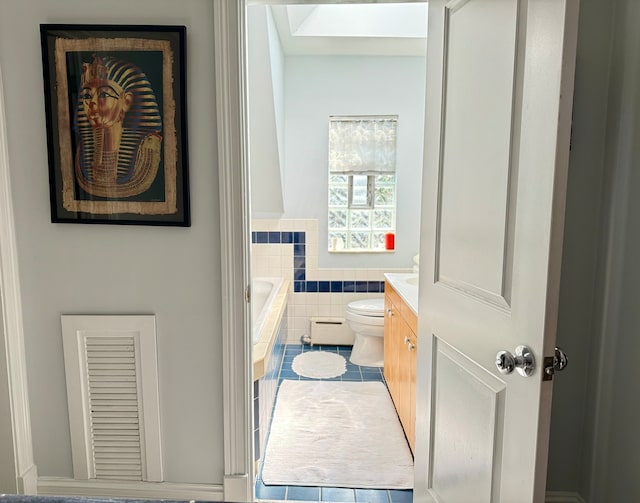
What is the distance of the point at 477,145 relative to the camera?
129 cm

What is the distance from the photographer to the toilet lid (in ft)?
11.5

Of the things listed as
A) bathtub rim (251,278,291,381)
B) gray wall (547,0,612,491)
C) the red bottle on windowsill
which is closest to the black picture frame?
bathtub rim (251,278,291,381)

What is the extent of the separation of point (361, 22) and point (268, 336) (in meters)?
2.47

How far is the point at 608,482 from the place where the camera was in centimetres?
161

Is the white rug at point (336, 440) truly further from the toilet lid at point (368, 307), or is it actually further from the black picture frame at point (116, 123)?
the black picture frame at point (116, 123)

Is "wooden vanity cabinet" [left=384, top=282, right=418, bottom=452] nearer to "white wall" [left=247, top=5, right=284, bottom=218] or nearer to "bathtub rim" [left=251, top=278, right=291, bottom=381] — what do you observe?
"bathtub rim" [left=251, top=278, right=291, bottom=381]

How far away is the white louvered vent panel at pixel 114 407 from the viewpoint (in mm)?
1751

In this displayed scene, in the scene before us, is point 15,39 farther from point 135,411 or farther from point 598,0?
point 598,0

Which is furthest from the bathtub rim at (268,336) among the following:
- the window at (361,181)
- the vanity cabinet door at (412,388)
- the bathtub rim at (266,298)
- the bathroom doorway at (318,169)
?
the window at (361,181)

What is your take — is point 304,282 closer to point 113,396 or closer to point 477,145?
point 113,396

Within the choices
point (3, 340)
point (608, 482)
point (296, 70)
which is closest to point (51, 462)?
point (3, 340)

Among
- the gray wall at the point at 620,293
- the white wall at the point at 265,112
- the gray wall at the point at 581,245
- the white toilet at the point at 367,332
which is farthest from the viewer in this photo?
the white toilet at the point at 367,332

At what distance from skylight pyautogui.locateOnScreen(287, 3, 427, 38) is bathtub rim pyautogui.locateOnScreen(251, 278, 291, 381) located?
2.03 metres

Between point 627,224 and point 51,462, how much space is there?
2395mm
